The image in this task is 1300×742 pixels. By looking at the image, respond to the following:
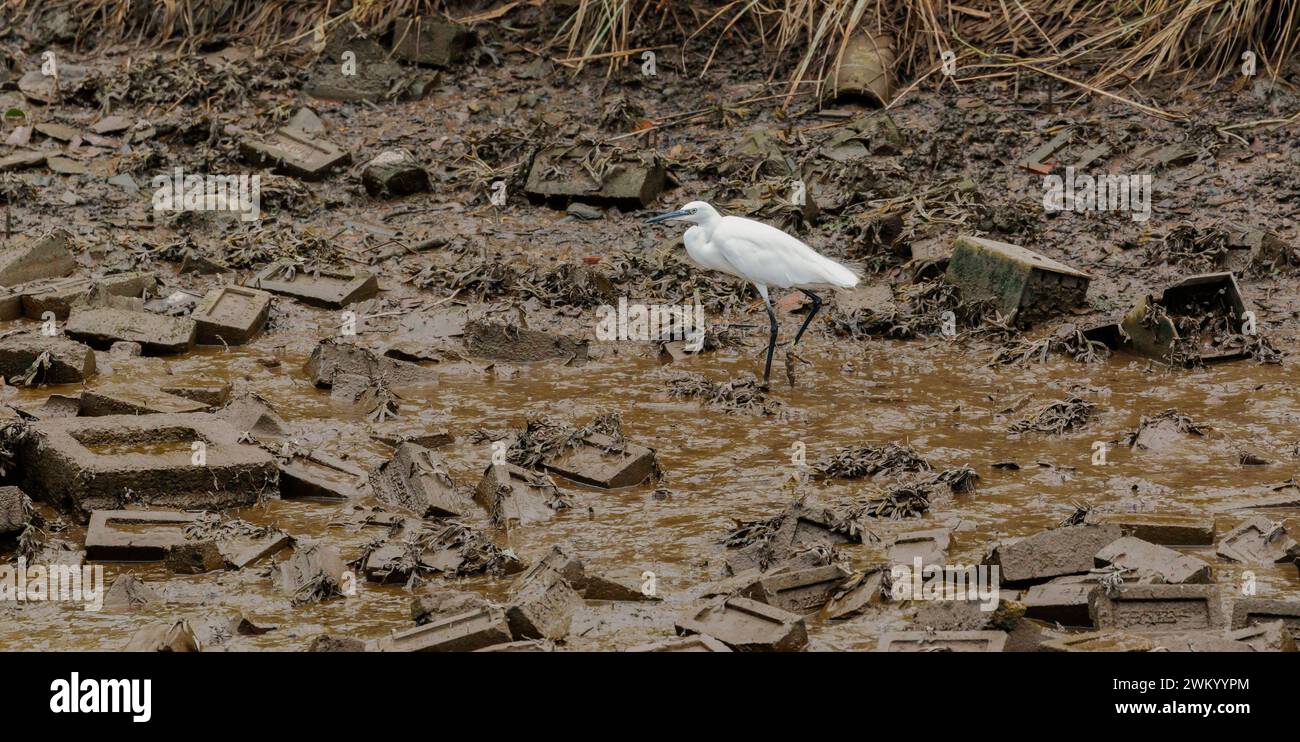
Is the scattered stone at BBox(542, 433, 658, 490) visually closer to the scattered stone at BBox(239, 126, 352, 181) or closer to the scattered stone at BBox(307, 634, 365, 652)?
the scattered stone at BBox(307, 634, 365, 652)

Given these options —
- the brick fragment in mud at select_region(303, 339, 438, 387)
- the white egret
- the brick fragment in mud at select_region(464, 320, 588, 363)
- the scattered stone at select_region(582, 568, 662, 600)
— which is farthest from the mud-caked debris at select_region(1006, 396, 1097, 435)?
the brick fragment in mud at select_region(303, 339, 438, 387)

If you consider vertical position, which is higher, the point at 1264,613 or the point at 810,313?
the point at 810,313

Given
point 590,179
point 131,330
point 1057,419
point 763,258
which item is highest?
point 590,179

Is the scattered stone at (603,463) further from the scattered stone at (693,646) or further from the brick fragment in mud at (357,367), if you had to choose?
the scattered stone at (693,646)

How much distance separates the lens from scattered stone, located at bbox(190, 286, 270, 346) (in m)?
8.28

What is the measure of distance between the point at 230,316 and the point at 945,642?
513 cm

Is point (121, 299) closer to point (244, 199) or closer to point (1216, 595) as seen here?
point (244, 199)

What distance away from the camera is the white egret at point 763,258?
8.02m

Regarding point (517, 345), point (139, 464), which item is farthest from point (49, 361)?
point (517, 345)

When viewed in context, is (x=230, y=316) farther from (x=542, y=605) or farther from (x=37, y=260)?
(x=542, y=605)

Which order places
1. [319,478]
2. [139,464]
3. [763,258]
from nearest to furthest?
[139,464] → [319,478] → [763,258]

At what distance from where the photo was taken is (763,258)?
8016 mm

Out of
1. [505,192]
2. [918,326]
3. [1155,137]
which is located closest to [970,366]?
[918,326]

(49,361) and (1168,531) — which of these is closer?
(1168,531)
